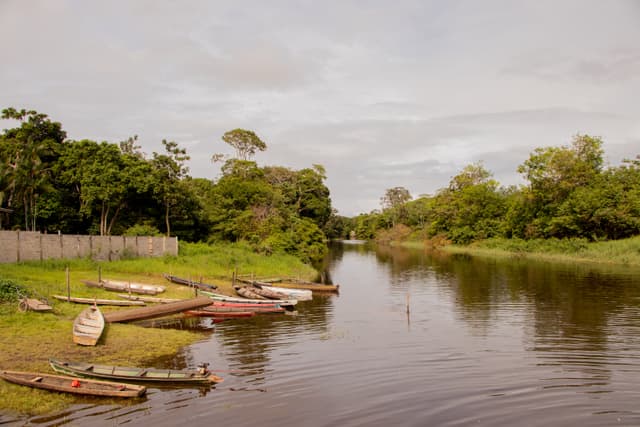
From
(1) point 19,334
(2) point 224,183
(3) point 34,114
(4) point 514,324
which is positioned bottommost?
(4) point 514,324

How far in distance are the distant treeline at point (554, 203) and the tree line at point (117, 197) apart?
37.1 m

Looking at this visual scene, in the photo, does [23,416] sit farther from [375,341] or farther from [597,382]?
[597,382]

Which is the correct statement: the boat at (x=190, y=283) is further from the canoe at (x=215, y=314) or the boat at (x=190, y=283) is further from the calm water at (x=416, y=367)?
the calm water at (x=416, y=367)

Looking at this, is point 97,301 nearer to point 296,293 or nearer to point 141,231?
point 296,293

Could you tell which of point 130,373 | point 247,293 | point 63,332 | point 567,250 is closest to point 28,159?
point 247,293

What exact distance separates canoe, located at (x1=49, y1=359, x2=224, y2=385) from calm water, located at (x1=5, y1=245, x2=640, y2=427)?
0.42 metres

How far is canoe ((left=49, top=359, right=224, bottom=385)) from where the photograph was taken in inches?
542

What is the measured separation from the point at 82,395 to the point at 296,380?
6.10 metres

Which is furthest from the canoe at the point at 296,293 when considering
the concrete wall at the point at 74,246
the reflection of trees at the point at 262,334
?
the concrete wall at the point at 74,246

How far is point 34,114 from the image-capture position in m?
47.7

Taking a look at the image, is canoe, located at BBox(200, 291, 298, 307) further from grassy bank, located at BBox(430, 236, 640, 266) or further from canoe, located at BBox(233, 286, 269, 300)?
grassy bank, located at BBox(430, 236, 640, 266)

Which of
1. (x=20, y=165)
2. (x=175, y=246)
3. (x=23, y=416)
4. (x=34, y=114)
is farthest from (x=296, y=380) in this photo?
(x=34, y=114)

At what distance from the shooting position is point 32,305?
62.9ft

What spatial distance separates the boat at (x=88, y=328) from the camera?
16.7 m
